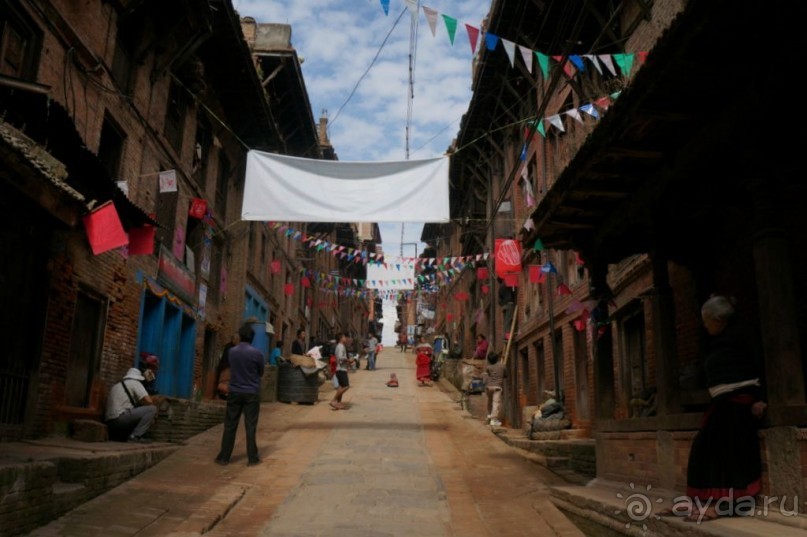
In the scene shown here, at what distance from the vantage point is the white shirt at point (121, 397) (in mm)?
9945

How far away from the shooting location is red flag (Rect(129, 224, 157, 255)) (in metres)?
9.34

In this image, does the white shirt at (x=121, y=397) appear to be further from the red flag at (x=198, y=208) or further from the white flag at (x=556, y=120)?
the white flag at (x=556, y=120)

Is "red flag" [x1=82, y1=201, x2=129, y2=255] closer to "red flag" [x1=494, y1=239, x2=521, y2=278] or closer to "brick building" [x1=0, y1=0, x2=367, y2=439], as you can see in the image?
"brick building" [x1=0, y1=0, x2=367, y2=439]

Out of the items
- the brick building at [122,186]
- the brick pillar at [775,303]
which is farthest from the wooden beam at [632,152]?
the brick building at [122,186]

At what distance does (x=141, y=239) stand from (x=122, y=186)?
10.1ft

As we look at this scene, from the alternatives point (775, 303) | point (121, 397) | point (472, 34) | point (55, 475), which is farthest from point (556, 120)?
point (55, 475)

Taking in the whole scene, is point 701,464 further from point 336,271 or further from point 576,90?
point 336,271

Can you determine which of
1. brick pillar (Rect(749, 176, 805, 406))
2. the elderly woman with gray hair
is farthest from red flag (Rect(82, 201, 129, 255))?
brick pillar (Rect(749, 176, 805, 406))

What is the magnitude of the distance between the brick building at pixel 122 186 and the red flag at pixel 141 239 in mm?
30

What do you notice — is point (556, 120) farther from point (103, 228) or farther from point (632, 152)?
point (103, 228)

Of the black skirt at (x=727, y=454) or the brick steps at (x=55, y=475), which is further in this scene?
the brick steps at (x=55, y=475)

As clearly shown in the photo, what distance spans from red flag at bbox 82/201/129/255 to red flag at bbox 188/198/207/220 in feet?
27.4

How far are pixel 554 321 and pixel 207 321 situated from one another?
9294 millimetres

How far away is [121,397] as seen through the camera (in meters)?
10.1
